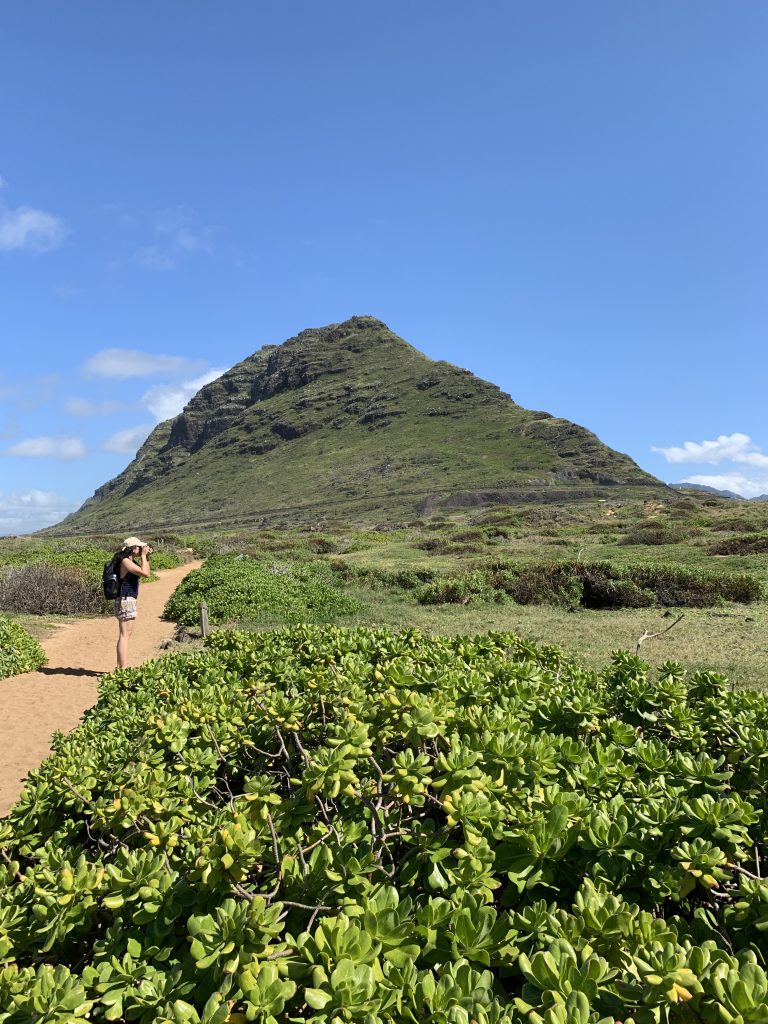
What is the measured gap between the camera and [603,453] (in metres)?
92.1

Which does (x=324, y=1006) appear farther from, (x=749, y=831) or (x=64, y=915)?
(x=749, y=831)

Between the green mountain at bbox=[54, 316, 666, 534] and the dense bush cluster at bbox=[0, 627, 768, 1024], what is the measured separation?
58.8m

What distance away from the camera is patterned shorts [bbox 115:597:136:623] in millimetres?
7816

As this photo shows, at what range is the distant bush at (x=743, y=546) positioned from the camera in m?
17.5

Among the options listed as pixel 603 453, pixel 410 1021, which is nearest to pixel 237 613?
pixel 410 1021

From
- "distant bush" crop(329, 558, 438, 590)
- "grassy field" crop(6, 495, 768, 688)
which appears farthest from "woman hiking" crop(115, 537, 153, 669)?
"distant bush" crop(329, 558, 438, 590)

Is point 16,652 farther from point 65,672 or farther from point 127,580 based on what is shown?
point 127,580

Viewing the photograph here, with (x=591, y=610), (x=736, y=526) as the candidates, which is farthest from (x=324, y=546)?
(x=736, y=526)

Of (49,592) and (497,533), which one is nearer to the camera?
(49,592)

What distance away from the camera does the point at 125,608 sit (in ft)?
25.7

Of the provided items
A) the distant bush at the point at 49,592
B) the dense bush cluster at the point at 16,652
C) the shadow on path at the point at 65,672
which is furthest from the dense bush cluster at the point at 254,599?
the dense bush cluster at the point at 16,652

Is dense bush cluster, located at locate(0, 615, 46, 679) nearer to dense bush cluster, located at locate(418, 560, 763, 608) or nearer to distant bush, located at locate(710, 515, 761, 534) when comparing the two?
dense bush cluster, located at locate(418, 560, 763, 608)

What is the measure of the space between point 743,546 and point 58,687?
61.3 feet

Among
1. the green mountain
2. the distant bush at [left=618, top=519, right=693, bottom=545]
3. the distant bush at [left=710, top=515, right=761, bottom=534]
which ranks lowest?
the distant bush at [left=618, top=519, right=693, bottom=545]
